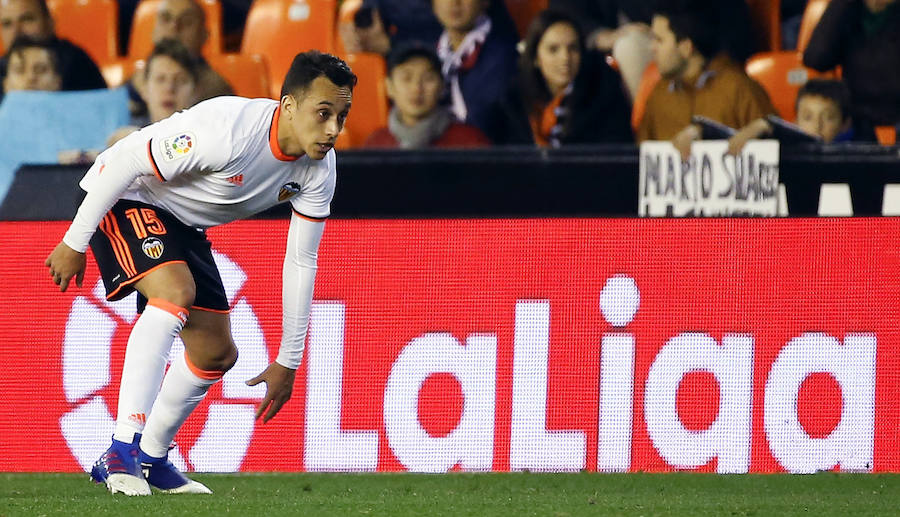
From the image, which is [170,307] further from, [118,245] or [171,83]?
[171,83]

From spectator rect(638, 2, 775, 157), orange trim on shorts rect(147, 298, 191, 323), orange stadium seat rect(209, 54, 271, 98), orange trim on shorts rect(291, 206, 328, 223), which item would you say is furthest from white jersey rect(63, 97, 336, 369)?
orange stadium seat rect(209, 54, 271, 98)

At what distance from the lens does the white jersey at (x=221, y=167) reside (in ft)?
15.8

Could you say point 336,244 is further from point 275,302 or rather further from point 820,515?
point 820,515

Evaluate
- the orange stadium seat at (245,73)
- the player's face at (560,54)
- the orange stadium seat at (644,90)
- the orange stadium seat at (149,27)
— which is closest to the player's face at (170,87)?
the orange stadium seat at (245,73)

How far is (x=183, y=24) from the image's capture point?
9.03 m

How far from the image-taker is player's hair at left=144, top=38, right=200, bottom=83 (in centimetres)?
818

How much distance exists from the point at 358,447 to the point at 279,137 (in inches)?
72.3

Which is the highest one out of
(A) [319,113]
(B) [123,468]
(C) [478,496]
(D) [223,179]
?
(A) [319,113]

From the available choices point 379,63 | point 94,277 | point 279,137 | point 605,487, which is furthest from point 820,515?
point 379,63

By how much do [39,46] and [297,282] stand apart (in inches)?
177

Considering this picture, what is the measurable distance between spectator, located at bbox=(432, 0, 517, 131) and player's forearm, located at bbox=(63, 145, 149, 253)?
3751 millimetres

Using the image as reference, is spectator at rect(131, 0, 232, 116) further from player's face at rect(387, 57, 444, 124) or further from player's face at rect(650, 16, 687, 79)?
player's face at rect(650, 16, 687, 79)

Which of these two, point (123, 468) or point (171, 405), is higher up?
point (171, 405)

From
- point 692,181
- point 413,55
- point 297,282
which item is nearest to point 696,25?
point 692,181
